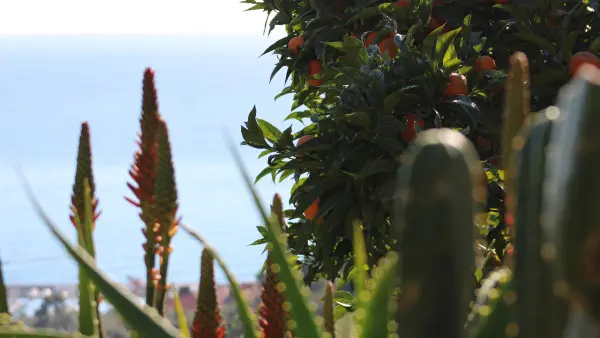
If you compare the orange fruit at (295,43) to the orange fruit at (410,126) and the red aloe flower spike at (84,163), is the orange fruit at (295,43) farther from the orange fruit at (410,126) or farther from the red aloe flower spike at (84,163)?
the red aloe flower spike at (84,163)

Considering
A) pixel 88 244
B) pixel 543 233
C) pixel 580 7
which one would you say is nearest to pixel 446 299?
pixel 543 233

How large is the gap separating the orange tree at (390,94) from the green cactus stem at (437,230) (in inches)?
48.8

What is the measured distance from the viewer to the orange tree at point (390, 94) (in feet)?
5.86

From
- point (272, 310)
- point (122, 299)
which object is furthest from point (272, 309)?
point (122, 299)

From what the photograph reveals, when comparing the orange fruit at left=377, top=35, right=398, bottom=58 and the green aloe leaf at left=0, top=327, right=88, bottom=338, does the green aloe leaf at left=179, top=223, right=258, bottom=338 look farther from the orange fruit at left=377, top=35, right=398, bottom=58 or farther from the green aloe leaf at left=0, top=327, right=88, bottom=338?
the orange fruit at left=377, top=35, right=398, bottom=58

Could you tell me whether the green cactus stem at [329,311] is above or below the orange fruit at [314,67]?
above

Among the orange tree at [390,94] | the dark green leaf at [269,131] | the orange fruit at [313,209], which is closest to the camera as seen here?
the orange tree at [390,94]

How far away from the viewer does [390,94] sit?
1.74 m

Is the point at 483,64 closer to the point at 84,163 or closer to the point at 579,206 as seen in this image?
the point at 84,163

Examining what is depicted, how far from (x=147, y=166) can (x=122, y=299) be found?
0.28ft

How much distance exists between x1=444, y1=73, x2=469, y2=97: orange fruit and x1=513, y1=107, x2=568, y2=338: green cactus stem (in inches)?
Answer: 56.4

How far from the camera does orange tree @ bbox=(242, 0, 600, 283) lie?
179 cm

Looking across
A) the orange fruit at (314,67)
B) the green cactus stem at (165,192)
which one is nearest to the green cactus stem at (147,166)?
the green cactus stem at (165,192)

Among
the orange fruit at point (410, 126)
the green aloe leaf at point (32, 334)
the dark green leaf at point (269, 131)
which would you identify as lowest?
the dark green leaf at point (269, 131)
